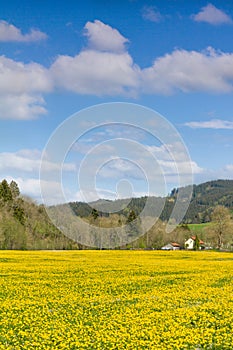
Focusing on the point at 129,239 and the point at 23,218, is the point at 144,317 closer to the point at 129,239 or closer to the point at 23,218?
the point at 23,218

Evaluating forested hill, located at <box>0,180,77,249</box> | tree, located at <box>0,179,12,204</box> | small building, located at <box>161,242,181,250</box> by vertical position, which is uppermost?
tree, located at <box>0,179,12,204</box>

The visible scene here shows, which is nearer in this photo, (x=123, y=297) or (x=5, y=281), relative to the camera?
(x=123, y=297)

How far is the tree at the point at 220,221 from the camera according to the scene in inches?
4633

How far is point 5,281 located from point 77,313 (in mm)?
13114

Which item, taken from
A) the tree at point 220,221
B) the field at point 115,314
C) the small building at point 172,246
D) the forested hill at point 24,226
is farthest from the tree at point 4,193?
the field at point 115,314

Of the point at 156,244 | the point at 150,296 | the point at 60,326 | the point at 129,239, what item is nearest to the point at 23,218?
the point at 129,239

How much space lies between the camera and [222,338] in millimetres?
15055

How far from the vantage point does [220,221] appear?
11856 cm

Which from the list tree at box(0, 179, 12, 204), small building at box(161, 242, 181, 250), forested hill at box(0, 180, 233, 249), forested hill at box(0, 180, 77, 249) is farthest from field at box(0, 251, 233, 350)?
small building at box(161, 242, 181, 250)

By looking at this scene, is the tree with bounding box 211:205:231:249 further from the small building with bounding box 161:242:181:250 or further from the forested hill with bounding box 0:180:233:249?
the small building with bounding box 161:242:181:250

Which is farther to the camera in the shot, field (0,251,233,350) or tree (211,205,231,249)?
tree (211,205,231,249)

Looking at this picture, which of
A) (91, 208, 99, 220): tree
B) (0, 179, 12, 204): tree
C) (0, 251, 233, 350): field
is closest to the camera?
(0, 251, 233, 350): field

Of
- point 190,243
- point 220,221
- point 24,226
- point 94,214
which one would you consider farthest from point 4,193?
point 190,243

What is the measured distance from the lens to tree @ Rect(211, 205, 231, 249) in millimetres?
117688
